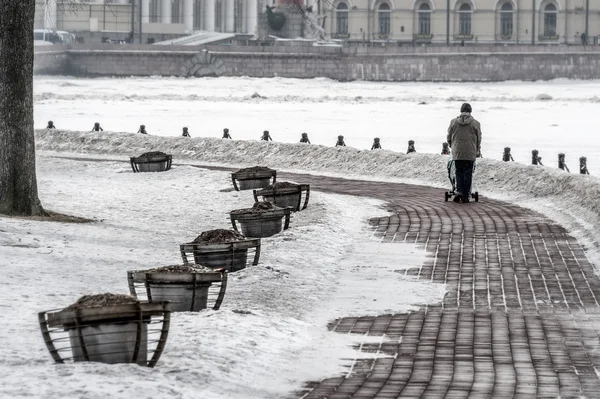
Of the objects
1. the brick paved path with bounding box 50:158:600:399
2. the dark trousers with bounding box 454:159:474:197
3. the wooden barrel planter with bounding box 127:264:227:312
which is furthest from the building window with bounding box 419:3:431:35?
the wooden barrel planter with bounding box 127:264:227:312

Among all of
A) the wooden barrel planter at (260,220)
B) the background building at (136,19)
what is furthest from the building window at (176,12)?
the wooden barrel planter at (260,220)

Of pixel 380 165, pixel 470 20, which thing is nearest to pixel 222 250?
pixel 380 165

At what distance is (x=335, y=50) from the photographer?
8838 cm

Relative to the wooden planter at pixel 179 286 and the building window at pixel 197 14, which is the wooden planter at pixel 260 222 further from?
the building window at pixel 197 14

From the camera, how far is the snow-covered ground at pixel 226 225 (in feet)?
29.3

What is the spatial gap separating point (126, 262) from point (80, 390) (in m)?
6.17

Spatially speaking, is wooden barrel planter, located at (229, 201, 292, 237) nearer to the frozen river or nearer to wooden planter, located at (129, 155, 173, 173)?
wooden planter, located at (129, 155, 173, 173)

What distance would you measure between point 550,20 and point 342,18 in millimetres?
14843

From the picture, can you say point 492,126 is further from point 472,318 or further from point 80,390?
point 80,390

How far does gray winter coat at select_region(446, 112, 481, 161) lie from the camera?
19.9 metres

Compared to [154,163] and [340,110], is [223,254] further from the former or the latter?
[340,110]

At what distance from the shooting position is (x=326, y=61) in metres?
88.6

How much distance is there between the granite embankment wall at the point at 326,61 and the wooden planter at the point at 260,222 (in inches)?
2846

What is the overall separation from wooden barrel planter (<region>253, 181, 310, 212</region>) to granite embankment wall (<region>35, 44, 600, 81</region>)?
69775 millimetres
